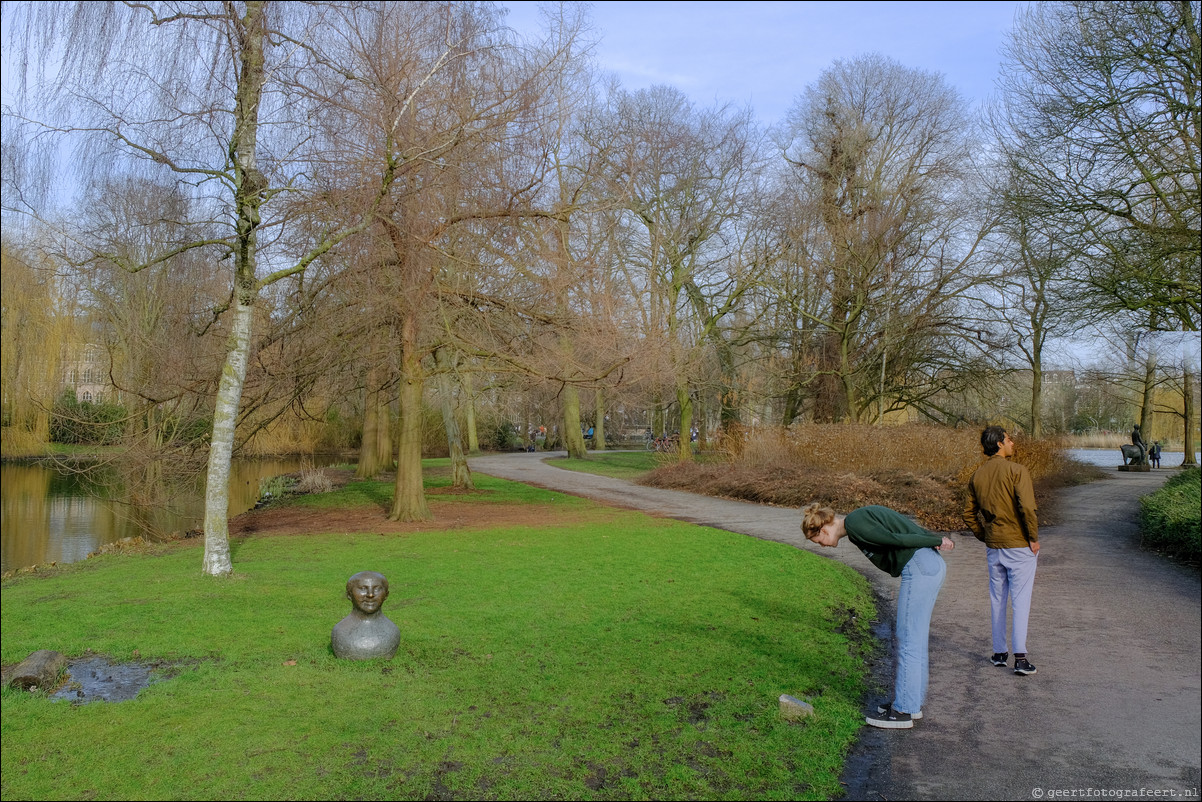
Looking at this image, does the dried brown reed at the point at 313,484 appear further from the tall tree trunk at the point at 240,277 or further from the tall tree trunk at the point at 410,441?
the tall tree trunk at the point at 240,277

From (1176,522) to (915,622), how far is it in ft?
27.7

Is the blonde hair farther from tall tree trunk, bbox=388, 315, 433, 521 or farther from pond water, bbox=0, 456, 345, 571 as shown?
tall tree trunk, bbox=388, 315, 433, 521

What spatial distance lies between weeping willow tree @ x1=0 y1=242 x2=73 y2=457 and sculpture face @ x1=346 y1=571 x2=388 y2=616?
372 cm

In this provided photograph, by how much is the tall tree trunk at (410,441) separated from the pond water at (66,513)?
143 inches

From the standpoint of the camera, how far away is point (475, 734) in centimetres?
529

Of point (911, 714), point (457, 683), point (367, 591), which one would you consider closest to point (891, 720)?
point (911, 714)

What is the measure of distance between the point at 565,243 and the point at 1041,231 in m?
11.5

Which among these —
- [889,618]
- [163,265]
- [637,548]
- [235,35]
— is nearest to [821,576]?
[889,618]

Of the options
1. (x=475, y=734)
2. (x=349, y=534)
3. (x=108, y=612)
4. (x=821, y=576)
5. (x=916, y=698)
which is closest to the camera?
(x=475, y=734)

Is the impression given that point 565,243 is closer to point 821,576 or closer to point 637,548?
A: point 637,548

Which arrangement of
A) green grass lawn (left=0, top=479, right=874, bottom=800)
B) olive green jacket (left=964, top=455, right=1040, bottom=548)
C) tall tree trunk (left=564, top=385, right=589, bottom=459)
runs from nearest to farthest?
green grass lawn (left=0, top=479, right=874, bottom=800), olive green jacket (left=964, top=455, right=1040, bottom=548), tall tree trunk (left=564, top=385, right=589, bottom=459)

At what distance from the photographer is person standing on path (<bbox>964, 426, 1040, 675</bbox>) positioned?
22.0 ft

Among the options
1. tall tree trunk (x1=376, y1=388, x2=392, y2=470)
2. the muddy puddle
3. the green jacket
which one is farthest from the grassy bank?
tall tree trunk (x1=376, y1=388, x2=392, y2=470)

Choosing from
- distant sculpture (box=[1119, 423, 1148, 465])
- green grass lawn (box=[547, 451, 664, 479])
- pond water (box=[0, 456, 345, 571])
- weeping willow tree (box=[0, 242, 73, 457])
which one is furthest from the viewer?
distant sculpture (box=[1119, 423, 1148, 465])
